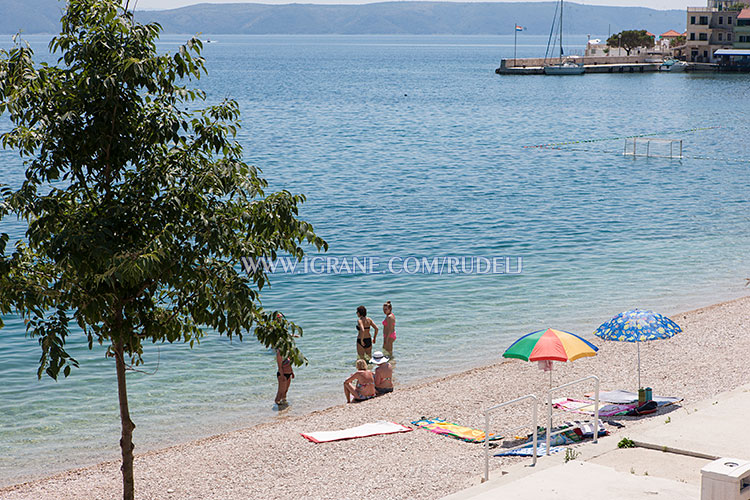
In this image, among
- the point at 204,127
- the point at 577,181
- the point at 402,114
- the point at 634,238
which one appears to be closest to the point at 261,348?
the point at 204,127

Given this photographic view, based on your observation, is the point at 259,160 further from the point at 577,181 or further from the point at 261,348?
the point at 261,348

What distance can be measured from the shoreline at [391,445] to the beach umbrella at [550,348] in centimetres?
122

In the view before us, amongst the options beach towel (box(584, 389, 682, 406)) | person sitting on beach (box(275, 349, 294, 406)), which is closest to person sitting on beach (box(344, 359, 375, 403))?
person sitting on beach (box(275, 349, 294, 406))

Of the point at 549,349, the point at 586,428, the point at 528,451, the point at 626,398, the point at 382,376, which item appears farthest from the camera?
the point at 382,376

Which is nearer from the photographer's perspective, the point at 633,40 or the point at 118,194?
the point at 118,194

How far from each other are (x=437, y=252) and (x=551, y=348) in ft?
56.0

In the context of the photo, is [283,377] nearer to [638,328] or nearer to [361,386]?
[361,386]

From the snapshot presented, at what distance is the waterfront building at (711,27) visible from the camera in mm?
143750

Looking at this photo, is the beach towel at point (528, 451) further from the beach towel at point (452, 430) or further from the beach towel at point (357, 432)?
the beach towel at point (357, 432)

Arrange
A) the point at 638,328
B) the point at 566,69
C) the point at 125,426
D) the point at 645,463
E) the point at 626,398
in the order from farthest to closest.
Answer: the point at 566,69 → the point at 626,398 → the point at 638,328 → the point at 645,463 → the point at 125,426

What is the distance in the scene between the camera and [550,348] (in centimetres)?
1225

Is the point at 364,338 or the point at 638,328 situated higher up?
the point at 638,328

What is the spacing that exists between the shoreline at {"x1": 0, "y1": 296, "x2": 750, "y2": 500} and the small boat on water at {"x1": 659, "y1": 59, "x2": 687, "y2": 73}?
141 m

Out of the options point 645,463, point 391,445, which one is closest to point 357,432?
point 391,445
